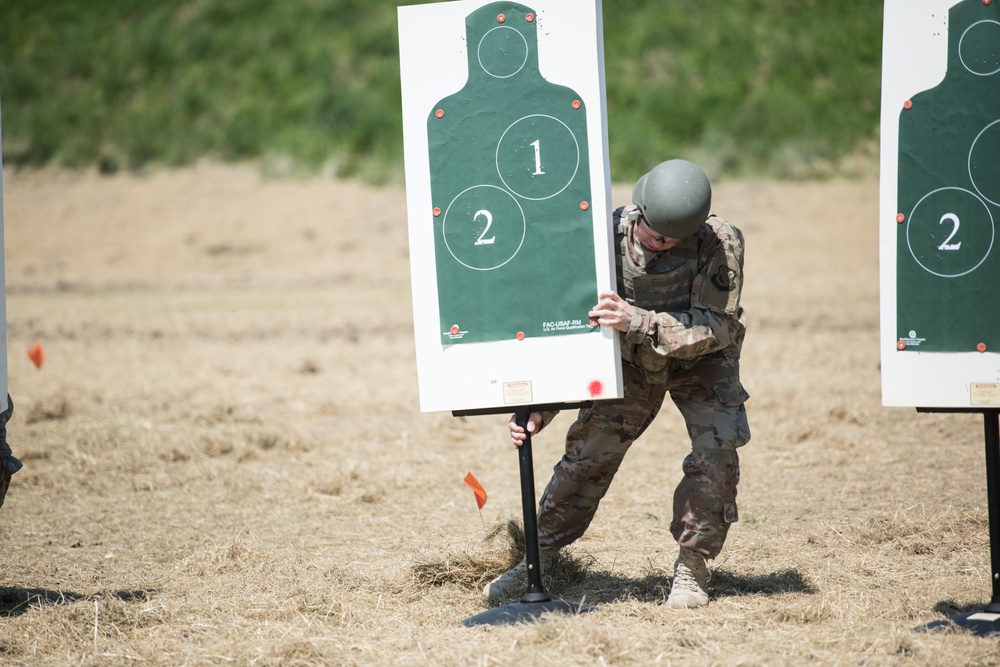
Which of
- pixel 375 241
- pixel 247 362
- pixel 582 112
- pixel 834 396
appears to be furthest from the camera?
pixel 375 241

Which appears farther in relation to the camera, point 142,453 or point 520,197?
point 142,453

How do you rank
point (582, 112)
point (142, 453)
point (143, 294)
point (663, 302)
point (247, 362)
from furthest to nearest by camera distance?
point (143, 294) < point (247, 362) < point (142, 453) < point (663, 302) < point (582, 112)

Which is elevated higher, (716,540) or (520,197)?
(520,197)

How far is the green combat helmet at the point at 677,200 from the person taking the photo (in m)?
4.80

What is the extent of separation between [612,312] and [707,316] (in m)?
0.49

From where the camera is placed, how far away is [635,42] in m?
26.6

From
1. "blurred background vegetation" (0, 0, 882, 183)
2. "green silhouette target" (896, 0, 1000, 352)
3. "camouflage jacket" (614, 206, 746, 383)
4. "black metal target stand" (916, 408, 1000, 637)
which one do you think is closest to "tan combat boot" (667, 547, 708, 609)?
"camouflage jacket" (614, 206, 746, 383)

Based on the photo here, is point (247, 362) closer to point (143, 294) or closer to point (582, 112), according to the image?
point (143, 294)

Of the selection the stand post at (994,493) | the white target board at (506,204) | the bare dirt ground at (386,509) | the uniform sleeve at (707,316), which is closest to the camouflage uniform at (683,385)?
the uniform sleeve at (707,316)

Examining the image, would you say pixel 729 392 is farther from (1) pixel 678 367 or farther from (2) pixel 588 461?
(2) pixel 588 461

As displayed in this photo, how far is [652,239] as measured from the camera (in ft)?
16.6

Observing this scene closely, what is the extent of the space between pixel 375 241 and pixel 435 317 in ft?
52.4

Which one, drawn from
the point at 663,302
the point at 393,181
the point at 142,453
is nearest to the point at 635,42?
the point at 393,181

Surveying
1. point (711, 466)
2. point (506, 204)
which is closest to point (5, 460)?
point (506, 204)
